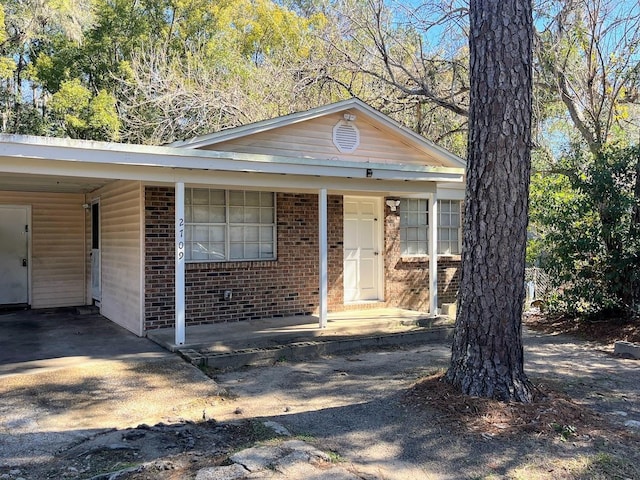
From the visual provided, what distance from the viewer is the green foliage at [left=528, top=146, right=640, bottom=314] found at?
9281 millimetres

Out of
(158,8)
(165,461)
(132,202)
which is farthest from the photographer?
(158,8)

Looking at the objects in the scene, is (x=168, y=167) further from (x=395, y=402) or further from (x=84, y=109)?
(x=84, y=109)

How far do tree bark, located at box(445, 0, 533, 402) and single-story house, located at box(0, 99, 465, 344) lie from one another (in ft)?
11.1

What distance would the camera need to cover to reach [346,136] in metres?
10.3

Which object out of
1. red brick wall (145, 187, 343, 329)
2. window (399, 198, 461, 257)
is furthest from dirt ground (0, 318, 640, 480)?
window (399, 198, 461, 257)

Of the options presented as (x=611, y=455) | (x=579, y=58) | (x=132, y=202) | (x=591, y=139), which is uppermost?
(x=579, y=58)

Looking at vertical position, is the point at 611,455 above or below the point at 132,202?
below

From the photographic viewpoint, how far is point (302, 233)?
9.82 metres

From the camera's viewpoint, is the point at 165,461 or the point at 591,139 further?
the point at 591,139

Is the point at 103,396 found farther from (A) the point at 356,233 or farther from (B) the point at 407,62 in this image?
(B) the point at 407,62

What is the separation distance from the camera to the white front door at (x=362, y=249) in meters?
10.4

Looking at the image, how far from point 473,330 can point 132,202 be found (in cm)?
590

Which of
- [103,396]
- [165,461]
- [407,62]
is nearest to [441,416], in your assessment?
[165,461]

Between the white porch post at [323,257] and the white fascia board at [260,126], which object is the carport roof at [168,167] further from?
the white fascia board at [260,126]
